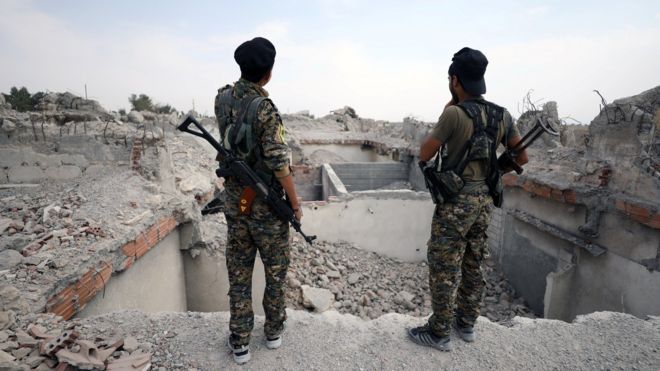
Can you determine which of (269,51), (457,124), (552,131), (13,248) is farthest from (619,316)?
(13,248)

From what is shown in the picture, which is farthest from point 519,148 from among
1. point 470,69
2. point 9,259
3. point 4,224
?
point 4,224

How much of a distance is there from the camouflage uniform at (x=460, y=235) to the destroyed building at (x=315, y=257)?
32cm

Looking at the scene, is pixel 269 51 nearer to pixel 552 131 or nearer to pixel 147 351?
pixel 552 131

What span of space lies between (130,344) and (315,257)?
12.2 feet

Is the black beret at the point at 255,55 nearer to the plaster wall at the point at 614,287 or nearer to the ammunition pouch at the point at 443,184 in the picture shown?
the ammunition pouch at the point at 443,184

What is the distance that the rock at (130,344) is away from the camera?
1826 millimetres

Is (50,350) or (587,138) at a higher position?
(587,138)

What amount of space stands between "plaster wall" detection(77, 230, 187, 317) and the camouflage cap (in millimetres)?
2927

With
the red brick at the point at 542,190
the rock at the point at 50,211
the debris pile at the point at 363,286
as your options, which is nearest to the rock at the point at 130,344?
the rock at the point at 50,211

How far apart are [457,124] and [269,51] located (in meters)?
1.07

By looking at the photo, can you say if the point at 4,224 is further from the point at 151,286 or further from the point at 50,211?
the point at 151,286

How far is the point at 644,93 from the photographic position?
12.6 feet

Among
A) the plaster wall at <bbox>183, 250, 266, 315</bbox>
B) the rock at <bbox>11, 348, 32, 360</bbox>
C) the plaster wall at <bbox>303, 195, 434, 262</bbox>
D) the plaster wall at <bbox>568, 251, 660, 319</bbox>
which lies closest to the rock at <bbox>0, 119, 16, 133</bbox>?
the plaster wall at <bbox>183, 250, 266, 315</bbox>

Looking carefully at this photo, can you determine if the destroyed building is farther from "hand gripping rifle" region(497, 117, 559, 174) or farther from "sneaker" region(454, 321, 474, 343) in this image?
"hand gripping rifle" region(497, 117, 559, 174)
